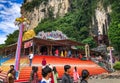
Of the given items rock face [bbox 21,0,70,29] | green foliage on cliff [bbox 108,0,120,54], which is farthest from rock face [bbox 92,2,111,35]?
rock face [bbox 21,0,70,29]

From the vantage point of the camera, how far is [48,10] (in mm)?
64875

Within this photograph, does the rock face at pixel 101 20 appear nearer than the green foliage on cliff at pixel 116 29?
No

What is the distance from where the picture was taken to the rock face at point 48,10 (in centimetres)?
6146

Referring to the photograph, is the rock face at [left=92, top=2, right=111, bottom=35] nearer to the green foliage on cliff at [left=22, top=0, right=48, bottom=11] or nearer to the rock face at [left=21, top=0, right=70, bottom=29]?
the rock face at [left=21, top=0, right=70, bottom=29]

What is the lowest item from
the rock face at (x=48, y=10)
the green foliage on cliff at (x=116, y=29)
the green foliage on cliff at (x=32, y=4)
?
the green foliage on cliff at (x=116, y=29)

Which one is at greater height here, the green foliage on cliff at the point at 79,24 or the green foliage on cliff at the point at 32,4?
the green foliage on cliff at the point at 32,4

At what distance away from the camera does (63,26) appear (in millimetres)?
50562

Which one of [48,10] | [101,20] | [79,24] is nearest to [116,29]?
[101,20]

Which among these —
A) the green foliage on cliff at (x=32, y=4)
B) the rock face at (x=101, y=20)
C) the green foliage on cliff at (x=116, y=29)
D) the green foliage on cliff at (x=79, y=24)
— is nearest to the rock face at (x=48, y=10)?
the green foliage on cliff at (x=32, y=4)

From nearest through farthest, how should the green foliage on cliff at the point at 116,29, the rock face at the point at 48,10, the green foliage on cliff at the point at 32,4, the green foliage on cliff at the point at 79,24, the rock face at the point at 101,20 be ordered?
1. the green foliage on cliff at the point at 116,29
2. the rock face at the point at 101,20
3. the green foliage on cliff at the point at 79,24
4. the rock face at the point at 48,10
5. the green foliage on cliff at the point at 32,4

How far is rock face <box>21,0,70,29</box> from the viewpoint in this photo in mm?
61463

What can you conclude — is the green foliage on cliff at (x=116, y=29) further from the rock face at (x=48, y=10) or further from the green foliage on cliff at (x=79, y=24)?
the rock face at (x=48, y=10)

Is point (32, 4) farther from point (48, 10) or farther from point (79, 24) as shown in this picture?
point (79, 24)

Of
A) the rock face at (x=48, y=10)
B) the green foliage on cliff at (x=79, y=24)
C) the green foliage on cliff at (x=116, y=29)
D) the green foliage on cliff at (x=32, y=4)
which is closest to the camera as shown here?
the green foliage on cliff at (x=116, y=29)
